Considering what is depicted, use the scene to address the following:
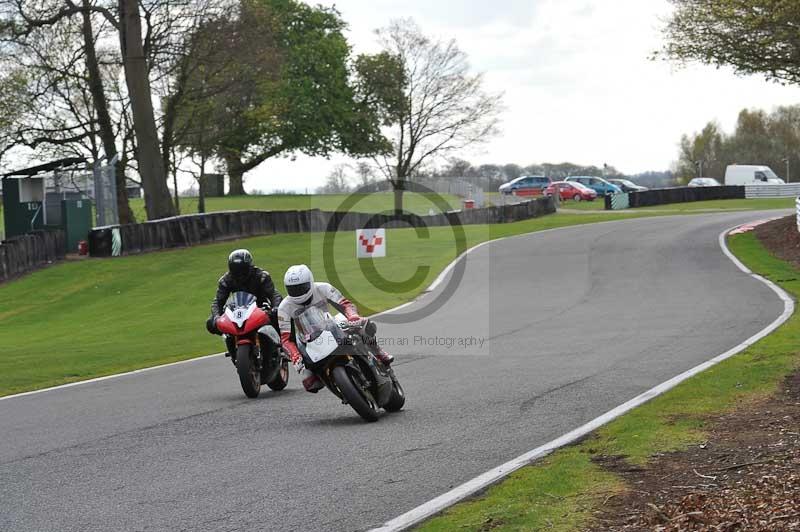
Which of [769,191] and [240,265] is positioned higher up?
[769,191]

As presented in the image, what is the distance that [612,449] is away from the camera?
26.8 feet

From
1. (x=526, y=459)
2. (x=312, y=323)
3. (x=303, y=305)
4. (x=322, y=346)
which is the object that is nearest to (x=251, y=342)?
(x=303, y=305)

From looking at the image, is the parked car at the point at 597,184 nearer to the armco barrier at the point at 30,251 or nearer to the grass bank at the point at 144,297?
the grass bank at the point at 144,297

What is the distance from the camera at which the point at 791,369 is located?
1155 cm

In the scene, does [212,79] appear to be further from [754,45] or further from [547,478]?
[547,478]

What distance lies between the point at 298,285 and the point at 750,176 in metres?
70.3

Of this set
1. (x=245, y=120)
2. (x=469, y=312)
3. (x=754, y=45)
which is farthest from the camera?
(x=245, y=120)

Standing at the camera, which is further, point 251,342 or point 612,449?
point 251,342

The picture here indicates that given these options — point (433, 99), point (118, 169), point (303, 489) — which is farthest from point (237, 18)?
point (303, 489)

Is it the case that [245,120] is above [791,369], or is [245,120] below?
above

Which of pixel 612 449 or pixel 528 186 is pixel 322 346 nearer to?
pixel 612 449

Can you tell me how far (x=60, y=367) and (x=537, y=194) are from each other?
59341 mm

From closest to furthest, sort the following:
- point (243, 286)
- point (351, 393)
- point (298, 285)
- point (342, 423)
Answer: point (351, 393)
point (342, 423)
point (298, 285)
point (243, 286)

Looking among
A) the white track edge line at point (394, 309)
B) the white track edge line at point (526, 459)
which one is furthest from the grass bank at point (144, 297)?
the white track edge line at point (526, 459)
